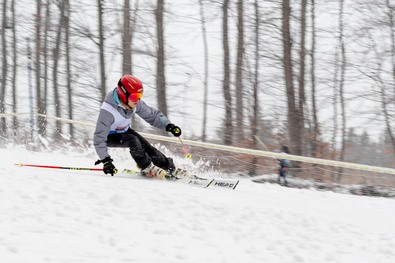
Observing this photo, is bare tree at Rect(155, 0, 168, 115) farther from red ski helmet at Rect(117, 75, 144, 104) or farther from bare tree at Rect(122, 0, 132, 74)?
red ski helmet at Rect(117, 75, 144, 104)

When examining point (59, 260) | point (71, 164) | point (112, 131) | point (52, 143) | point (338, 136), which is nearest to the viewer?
point (59, 260)

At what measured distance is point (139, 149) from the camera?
7.18 meters

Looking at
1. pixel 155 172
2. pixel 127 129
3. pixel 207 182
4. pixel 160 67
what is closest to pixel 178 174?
pixel 155 172

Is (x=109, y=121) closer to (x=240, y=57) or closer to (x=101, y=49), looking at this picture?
(x=240, y=57)

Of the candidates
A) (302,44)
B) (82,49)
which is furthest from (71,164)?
(82,49)

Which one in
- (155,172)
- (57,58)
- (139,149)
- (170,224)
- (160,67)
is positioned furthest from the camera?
(57,58)

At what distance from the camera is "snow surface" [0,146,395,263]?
13.0 feet

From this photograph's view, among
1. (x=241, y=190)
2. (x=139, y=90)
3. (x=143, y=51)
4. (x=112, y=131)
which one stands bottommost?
(x=241, y=190)

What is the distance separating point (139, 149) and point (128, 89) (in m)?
1.02

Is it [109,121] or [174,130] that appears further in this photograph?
[174,130]

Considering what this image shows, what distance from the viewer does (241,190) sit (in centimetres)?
738

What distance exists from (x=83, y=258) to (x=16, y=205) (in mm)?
1557

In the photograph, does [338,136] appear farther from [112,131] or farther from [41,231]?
[41,231]

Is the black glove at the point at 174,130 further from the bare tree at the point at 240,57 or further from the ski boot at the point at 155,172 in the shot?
the bare tree at the point at 240,57
